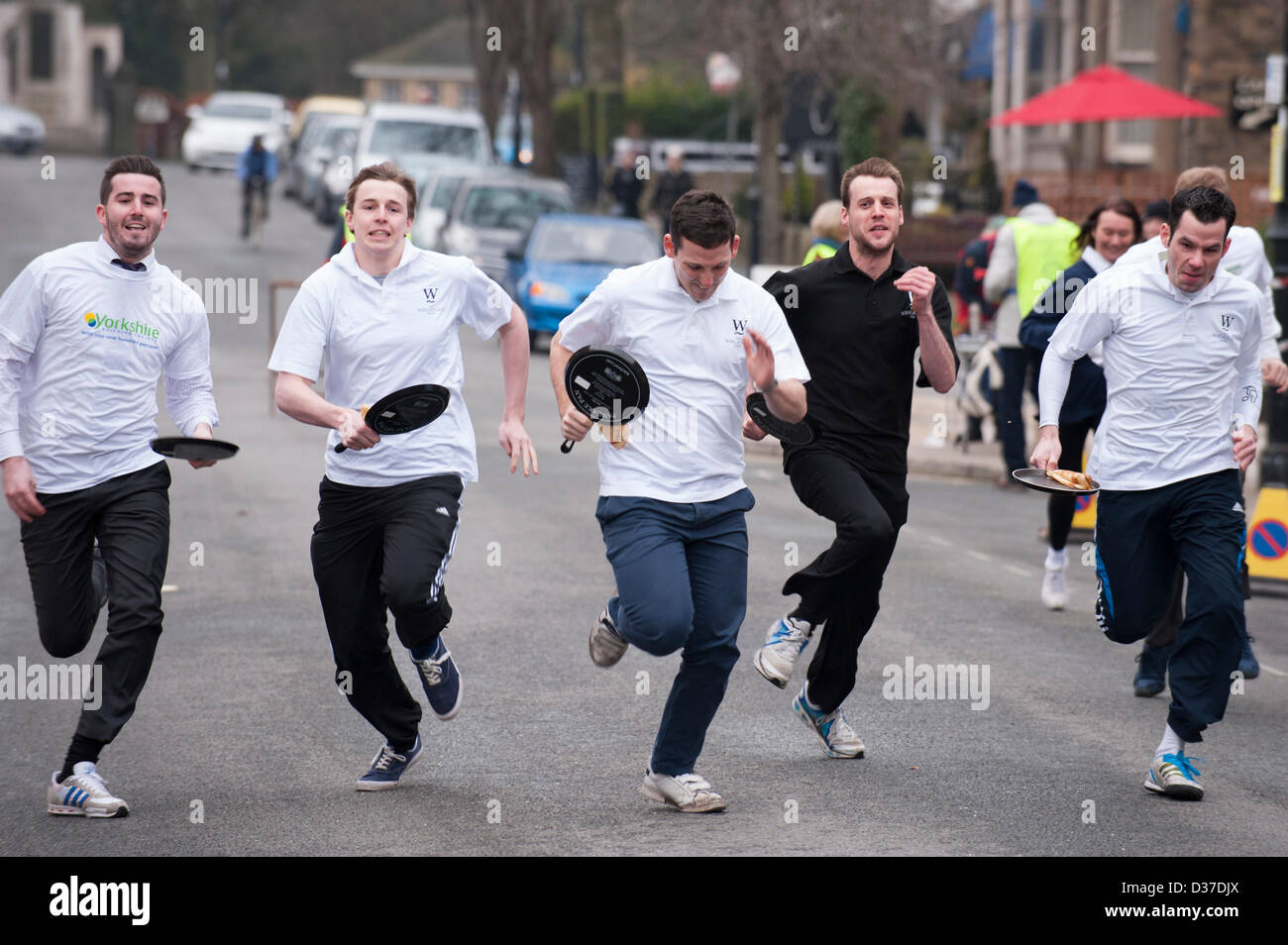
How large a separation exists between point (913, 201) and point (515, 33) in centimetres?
860

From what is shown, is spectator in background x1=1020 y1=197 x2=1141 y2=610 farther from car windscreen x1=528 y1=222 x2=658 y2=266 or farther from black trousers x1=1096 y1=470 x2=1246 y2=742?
car windscreen x1=528 y1=222 x2=658 y2=266

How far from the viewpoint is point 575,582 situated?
33.5ft

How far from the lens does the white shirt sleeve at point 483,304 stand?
6344 millimetres

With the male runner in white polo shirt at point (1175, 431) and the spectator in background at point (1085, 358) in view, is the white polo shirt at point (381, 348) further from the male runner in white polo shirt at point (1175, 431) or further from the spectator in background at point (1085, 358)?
the spectator in background at point (1085, 358)

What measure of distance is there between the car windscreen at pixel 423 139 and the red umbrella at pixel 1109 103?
13.3 meters

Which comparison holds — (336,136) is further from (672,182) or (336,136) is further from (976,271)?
(976,271)

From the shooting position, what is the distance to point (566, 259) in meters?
23.0

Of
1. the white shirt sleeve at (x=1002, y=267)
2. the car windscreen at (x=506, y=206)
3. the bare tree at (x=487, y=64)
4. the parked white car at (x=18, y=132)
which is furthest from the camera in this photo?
the parked white car at (x=18, y=132)

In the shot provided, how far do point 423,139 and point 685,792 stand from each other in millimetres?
28776

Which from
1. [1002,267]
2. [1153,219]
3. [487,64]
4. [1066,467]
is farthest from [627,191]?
[1066,467]

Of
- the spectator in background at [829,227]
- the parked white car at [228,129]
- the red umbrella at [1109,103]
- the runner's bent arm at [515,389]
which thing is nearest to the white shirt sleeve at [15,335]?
the runner's bent arm at [515,389]

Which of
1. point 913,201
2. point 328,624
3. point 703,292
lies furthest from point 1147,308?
point 913,201

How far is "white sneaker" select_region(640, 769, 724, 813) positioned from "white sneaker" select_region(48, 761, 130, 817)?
64.4 inches
